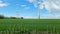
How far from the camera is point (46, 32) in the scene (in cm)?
724

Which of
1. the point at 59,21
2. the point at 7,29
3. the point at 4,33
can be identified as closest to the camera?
the point at 4,33

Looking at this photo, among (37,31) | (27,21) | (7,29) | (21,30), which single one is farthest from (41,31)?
(27,21)

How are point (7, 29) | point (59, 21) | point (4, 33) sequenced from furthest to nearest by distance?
point (59, 21) → point (7, 29) → point (4, 33)

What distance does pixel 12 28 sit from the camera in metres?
7.54

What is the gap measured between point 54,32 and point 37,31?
0.75m

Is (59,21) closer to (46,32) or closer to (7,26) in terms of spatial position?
(46,32)

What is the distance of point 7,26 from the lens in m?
7.96

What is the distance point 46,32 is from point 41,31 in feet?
0.74

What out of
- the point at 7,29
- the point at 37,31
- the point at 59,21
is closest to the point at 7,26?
the point at 7,29

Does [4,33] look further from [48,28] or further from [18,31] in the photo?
[48,28]

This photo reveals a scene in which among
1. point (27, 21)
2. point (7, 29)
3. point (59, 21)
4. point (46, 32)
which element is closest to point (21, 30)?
point (7, 29)

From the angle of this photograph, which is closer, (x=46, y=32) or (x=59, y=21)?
(x=46, y=32)

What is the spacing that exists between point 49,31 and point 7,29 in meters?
1.91

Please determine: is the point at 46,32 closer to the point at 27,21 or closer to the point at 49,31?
the point at 49,31
